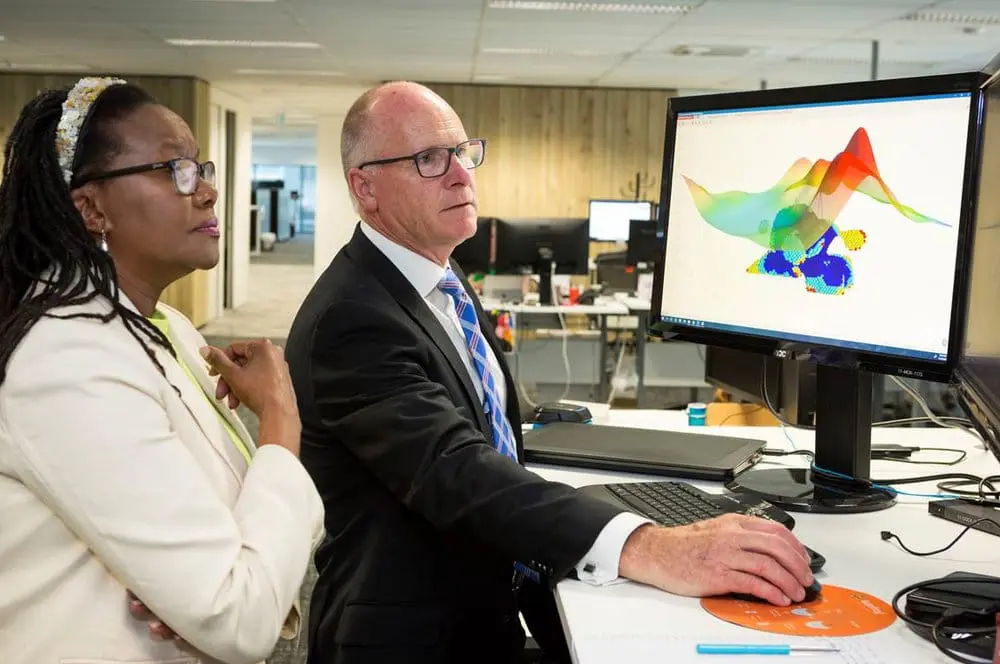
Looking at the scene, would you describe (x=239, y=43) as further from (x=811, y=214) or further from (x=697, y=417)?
(x=811, y=214)

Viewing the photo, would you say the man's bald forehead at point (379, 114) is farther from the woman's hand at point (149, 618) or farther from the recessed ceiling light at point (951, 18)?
the recessed ceiling light at point (951, 18)

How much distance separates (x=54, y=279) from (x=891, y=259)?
1.04 m

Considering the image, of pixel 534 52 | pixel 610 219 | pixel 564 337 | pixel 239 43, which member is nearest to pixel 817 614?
pixel 564 337

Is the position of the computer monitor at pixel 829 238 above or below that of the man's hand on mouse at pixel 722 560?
above

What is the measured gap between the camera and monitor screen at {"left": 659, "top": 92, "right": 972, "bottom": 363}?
1265mm

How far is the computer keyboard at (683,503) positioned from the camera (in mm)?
1287

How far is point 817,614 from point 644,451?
639 mm

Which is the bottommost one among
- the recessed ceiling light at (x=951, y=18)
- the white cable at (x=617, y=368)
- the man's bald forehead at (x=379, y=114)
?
the white cable at (x=617, y=368)

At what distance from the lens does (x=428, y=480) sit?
4.08 ft

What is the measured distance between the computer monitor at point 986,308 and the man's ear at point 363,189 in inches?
36.8

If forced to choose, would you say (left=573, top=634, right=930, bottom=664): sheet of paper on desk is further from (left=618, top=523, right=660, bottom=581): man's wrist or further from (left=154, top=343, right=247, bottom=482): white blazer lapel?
(left=154, top=343, right=247, bottom=482): white blazer lapel

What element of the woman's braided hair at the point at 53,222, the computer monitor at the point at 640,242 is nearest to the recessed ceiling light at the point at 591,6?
the computer monitor at the point at 640,242

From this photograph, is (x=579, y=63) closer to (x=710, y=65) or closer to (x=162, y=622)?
(x=710, y=65)

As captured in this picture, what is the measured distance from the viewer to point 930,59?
855 cm
